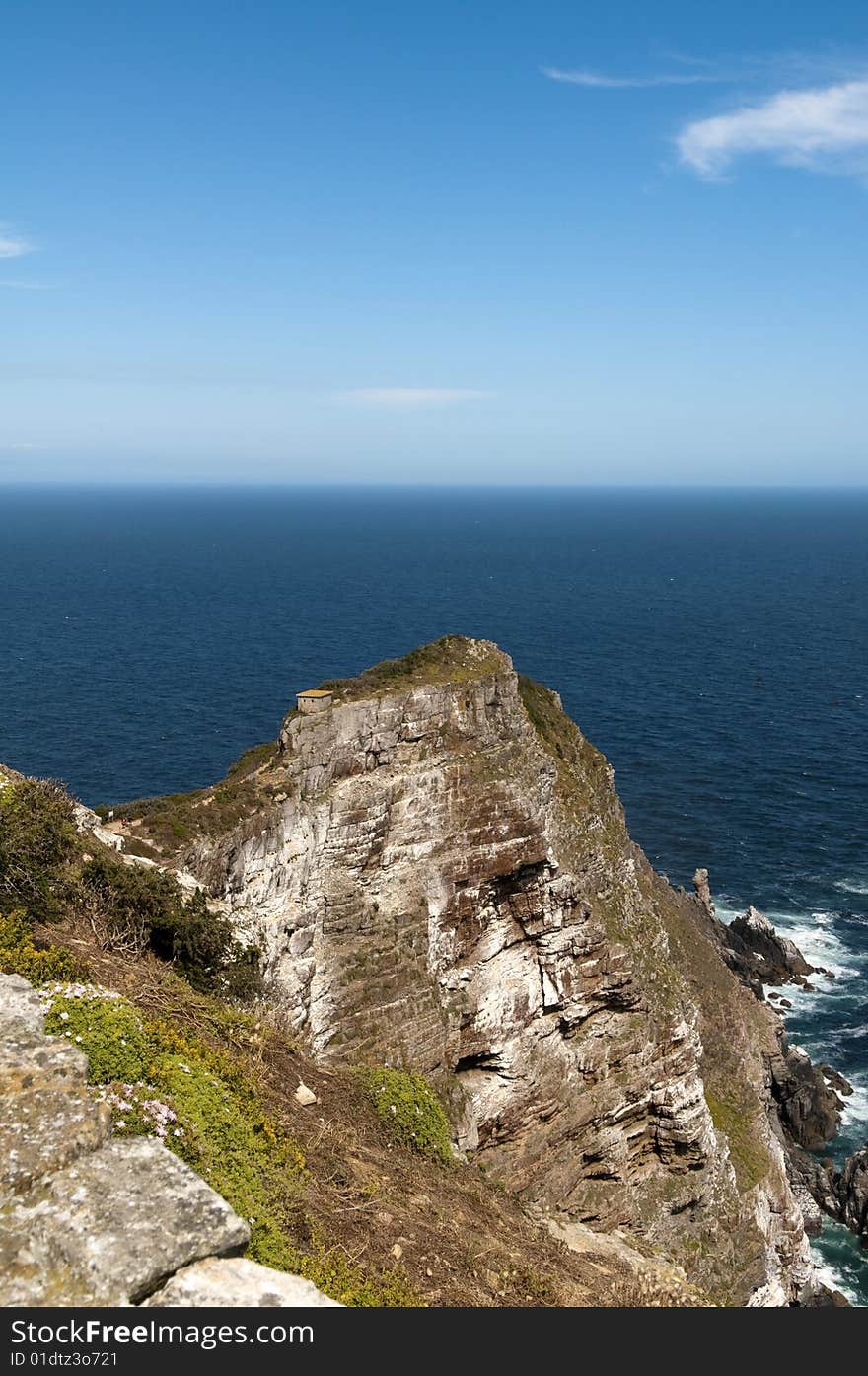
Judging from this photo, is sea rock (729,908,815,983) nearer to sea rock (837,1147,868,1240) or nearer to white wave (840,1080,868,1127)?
white wave (840,1080,868,1127)

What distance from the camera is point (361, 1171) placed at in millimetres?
17094

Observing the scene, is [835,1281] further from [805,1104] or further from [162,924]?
[162,924]

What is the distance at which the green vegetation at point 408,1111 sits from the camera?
22234mm

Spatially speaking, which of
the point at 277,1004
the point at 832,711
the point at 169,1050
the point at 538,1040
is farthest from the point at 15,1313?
the point at 832,711

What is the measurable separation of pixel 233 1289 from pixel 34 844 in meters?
11.7

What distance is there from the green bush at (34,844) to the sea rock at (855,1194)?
4878cm

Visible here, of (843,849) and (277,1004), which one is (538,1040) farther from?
(843,849)

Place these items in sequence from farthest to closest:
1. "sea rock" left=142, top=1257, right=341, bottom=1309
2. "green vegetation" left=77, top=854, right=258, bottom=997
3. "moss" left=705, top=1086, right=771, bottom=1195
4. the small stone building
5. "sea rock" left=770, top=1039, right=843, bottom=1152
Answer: "sea rock" left=770, top=1039, right=843, bottom=1152 < "moss" left=705, top=1086, right=771, bottom=1195 < the small stone building < "green vegetation" left=77, top=854, right=258, bottom=997 < "sea rock" left=142, top=1257, right=341, bottom=1309

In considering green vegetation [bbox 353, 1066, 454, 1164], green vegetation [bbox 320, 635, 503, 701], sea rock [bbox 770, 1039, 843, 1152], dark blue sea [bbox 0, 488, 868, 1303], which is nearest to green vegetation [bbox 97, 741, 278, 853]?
green vegetation [bbox 320, 635, 503, 701]

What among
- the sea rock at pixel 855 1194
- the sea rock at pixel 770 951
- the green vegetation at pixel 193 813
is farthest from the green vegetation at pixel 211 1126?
the sea rock at pixel 770 951

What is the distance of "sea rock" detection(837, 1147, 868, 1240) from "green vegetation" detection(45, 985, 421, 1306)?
46.2m

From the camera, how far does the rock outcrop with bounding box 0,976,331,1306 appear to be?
9.12 m

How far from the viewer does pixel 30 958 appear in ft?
48.2

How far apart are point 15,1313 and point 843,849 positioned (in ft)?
289
